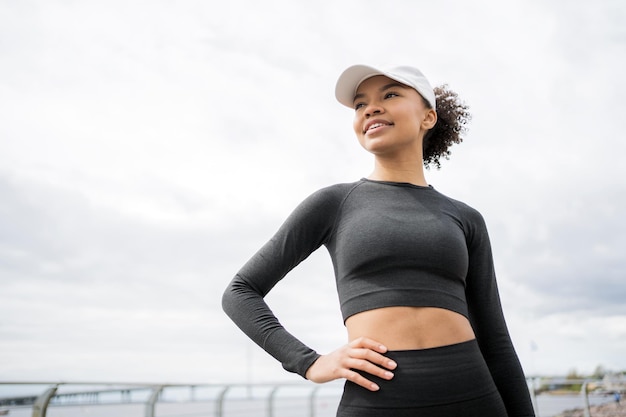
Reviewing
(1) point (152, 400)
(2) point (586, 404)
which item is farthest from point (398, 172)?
(2) point (586, 404)

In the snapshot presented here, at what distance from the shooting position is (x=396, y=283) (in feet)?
5.51

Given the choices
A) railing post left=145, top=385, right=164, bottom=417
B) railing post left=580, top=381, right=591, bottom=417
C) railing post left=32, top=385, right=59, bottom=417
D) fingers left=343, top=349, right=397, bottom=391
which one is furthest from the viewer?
railing post left=580, top=381, right=591, bottom=417

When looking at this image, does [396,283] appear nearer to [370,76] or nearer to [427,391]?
[427,391]

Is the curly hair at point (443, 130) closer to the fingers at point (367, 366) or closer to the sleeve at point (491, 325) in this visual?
the sleeve at point (491, 325)

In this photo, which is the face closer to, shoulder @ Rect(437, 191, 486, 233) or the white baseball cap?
the white baseball cap

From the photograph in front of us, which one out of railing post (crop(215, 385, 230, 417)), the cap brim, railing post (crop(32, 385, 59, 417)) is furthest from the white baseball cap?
railing post (crop(215, 385, 230, 417))

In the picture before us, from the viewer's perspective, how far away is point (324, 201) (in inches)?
74.7

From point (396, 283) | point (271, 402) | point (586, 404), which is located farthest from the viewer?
point (586, 404)

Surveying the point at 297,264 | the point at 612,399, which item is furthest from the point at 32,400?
the point at 612,399

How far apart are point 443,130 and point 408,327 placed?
105 cm

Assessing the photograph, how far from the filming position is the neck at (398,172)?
1.99 m

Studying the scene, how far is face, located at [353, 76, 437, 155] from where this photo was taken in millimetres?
1904

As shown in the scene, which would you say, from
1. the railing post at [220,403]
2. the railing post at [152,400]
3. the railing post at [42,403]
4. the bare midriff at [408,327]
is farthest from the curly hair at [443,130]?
the railing post at [220,403]

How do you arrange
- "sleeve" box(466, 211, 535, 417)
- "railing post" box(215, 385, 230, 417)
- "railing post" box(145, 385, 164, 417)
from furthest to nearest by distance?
1. "railing post" box(215, 385, 230, 417)
2. "railing post" box(145, 385, 164, 417)
3. "sleeve" box(466, 211, 535, 417)
